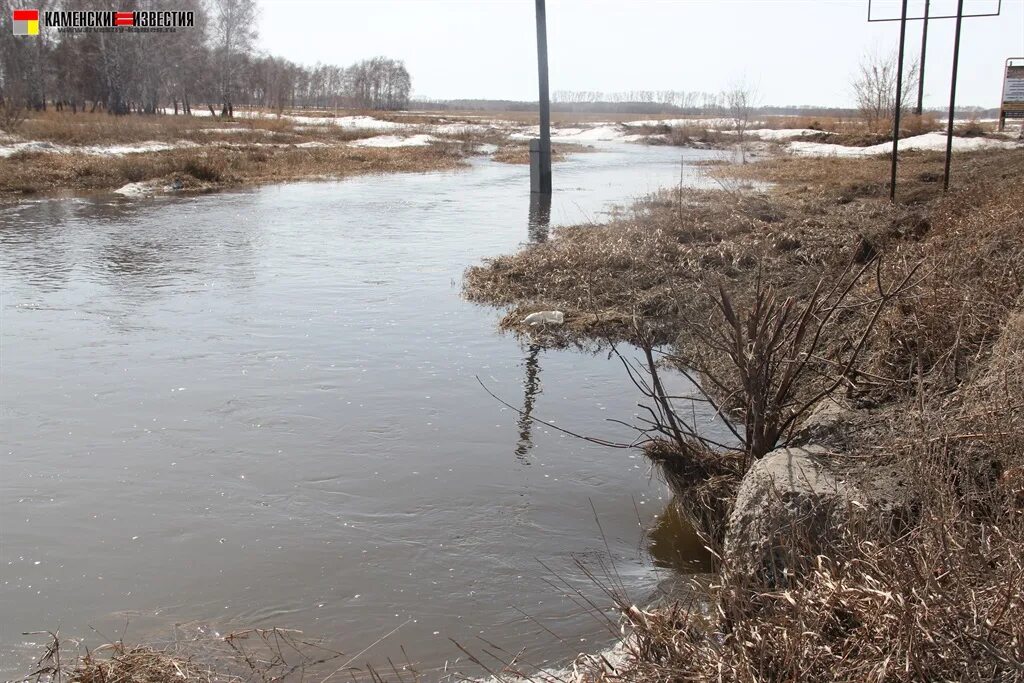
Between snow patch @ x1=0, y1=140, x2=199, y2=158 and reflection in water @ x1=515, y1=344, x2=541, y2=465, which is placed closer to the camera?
reflection in water @ x1=515, y1=344, x2=541, y2=465

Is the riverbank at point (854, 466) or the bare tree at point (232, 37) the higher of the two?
the bare tree at point (232, 37)

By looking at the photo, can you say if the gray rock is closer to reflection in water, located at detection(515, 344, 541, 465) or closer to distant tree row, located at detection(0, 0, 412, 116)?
reflection in water, located at detection(515, 344, 541, 465)

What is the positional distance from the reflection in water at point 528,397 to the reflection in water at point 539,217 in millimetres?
6663

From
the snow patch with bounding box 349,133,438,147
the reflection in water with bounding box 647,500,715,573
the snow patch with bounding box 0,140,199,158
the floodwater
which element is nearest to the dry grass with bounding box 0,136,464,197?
the snow patch with bounding box 0,140,199,158

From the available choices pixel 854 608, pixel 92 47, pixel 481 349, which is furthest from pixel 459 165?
pixel 92 47

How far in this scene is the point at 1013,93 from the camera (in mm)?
33281

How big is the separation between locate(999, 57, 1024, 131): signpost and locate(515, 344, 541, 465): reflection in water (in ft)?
99.1

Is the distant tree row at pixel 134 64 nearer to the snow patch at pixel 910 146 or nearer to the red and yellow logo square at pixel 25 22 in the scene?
the red and yellow logo square at pixel 25 22

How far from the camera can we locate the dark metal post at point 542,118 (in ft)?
71.9

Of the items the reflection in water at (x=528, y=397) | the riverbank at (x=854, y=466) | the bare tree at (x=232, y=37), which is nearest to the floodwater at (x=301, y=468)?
the reflection in water at (x=528, y=397)

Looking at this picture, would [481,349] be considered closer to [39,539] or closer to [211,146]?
[39,539]

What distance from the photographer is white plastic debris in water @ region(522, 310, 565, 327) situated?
1001 centimetres

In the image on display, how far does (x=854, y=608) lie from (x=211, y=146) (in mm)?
36945

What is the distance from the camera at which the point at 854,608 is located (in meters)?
3.05
